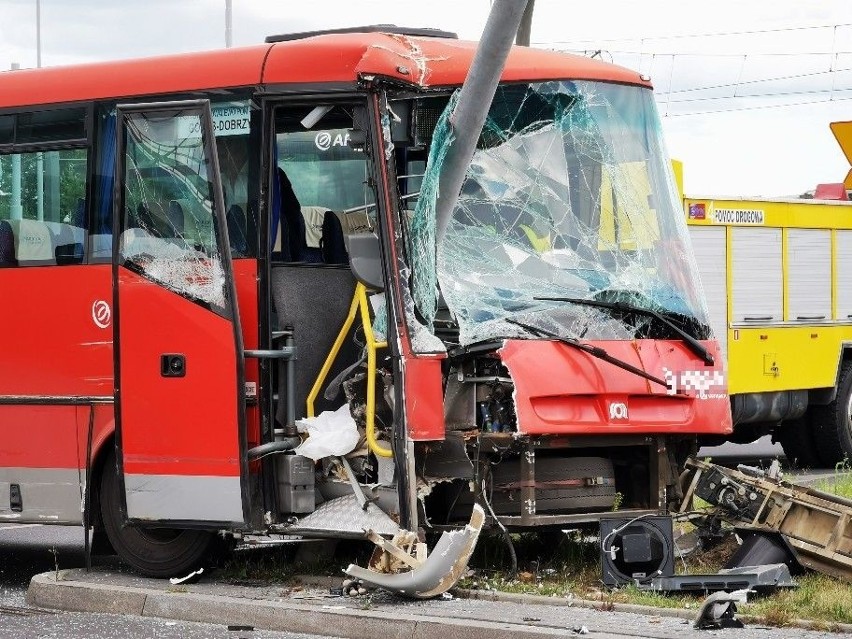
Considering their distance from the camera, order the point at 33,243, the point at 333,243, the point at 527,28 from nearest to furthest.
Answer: the point at 333,243 → the point at 33,243 → the point at 527,28

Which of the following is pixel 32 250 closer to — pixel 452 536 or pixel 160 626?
pixel 160 626

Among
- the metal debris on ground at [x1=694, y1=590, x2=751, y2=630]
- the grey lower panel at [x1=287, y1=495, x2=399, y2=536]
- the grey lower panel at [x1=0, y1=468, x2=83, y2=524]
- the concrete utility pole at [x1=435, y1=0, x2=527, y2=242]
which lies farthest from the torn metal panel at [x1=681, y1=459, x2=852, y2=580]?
the grey lower panel at [x1=0, y1=468, x2=83, y2=524]

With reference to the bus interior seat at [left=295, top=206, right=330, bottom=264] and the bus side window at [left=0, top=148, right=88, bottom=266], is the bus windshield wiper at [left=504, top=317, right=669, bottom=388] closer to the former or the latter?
the bus interior seat at [left=295, top=206, right=330, bottom=264]

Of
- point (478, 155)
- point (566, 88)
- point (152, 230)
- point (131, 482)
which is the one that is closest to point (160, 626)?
point (131, 482)

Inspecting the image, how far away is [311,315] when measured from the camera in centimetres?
1077

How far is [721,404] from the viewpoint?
35.8 ft

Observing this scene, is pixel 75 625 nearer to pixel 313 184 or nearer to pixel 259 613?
pixel 259 613

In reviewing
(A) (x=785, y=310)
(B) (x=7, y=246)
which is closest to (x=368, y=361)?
(B) (x=7, y=246)

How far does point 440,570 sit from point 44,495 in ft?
10.7

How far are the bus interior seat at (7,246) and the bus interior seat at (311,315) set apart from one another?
2.21 m

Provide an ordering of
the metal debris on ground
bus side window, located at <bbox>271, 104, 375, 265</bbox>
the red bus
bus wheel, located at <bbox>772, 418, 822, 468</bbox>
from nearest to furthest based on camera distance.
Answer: the metal debris on ground < the red bus < bus side window, located at <bbox>271, 104, 375, 265</bbox> < bus wheel, located at <bbox>772, 418, 822, 468</bbox>

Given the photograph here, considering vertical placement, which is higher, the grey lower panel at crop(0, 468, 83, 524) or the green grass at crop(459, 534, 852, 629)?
the grey lower panel at crop(0, 468, 83, 524)

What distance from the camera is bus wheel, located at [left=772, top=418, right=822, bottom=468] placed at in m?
19.1

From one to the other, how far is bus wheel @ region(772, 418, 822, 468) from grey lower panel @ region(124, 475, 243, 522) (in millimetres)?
9817
